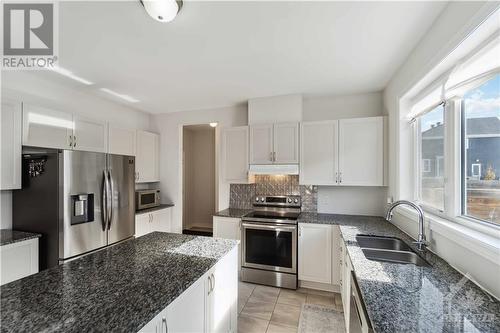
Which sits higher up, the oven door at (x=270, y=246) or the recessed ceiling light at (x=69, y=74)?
the recessed ceiling light at (x=69, y=74)

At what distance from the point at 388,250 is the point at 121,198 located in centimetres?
301

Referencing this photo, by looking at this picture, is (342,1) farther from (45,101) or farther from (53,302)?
(45,101)

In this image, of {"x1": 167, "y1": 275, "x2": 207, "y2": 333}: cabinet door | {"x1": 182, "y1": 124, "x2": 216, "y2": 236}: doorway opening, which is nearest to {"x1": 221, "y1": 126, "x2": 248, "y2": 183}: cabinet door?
{"x1": 167, "y1": 275, "x2": 207, "y2": 333}: cabinet door

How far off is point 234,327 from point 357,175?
2163 millimetres

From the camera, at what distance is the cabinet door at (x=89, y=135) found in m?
2.73

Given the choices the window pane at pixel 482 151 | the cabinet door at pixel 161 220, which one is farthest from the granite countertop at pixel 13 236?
the window pane at pixel 482 151

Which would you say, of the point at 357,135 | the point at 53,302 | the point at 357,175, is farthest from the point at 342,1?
the point at 53,302

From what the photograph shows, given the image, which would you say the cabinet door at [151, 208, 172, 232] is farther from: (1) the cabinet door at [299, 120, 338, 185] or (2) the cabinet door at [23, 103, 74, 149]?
(1) the cabinet door at [299, 120, 338, 185]

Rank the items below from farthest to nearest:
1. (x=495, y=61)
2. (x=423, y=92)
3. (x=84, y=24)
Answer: (x=423, y=92)
(x=84, y=24)
(x=495, y=61)

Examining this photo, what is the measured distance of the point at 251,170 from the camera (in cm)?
313

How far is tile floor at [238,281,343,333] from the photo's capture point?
208 centimetres

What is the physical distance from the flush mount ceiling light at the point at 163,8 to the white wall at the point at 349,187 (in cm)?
231

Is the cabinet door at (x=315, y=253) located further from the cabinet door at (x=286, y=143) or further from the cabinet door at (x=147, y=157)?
the cabinet door at (x=147, y=157)

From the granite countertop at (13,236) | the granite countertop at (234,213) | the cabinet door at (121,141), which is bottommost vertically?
the granite countertop at (234,213)
